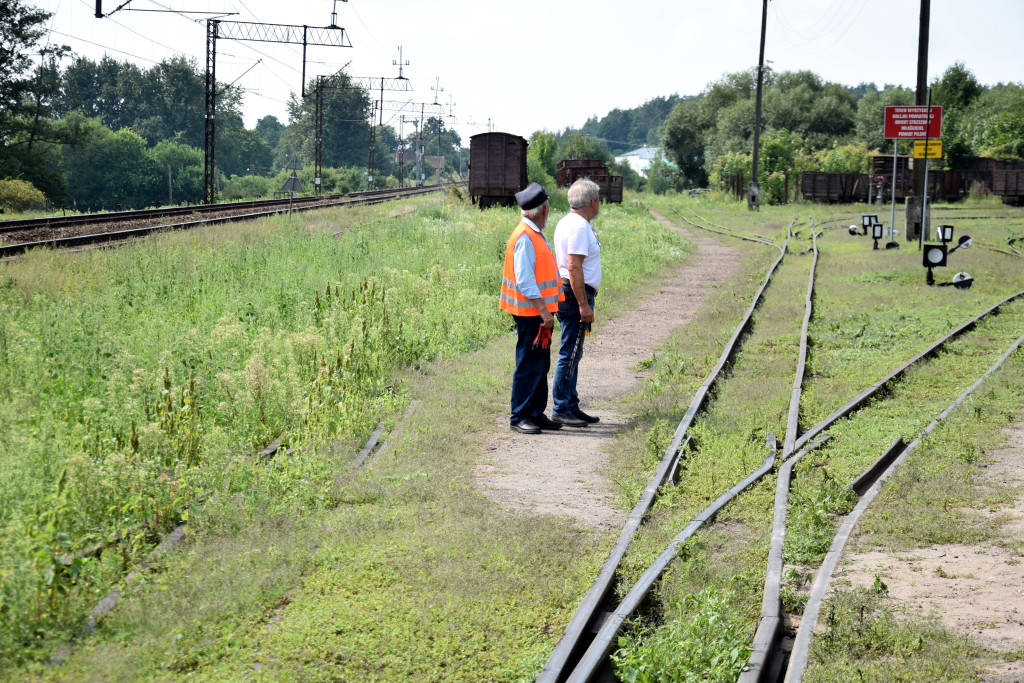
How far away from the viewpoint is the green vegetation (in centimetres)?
420

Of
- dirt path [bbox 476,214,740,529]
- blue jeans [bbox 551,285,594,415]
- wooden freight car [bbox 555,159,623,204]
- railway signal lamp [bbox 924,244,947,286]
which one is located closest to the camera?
dirt path [bbox 476,214,740,529]

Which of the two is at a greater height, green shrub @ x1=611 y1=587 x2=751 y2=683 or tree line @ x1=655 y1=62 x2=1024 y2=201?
tree line @ x1=655 y1=62 x2=1024 y2=201

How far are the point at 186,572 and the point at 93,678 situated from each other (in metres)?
1.03

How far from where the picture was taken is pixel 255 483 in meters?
6.12

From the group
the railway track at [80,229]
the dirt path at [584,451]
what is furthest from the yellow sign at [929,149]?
the railway track at [80,229]

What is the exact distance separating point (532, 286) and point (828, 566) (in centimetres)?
347

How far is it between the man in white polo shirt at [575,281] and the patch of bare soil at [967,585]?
333cm

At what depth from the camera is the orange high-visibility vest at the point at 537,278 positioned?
7.56 meters

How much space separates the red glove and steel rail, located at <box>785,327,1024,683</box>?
274cm

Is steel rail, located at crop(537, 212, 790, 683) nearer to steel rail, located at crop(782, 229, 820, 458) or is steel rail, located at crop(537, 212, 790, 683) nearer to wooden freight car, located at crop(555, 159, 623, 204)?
steel rail, located at crop(782, 229, 820, 458)

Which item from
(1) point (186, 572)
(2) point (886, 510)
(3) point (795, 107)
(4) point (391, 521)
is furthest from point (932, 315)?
(3) point (795, 107)

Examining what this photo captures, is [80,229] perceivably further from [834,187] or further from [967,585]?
[834,187]

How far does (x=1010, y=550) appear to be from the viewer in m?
5.27

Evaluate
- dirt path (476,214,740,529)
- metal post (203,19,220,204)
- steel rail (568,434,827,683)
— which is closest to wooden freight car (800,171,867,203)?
metal post (203,19,220,204)
